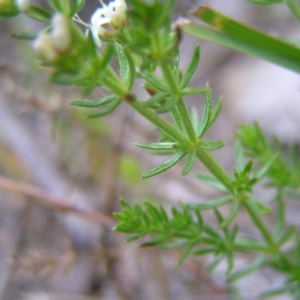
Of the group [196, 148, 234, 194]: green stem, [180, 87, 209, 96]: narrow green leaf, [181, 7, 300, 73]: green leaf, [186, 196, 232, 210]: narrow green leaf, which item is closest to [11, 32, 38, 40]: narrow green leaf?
[180, 87, 209, 96]: narrow green leaf

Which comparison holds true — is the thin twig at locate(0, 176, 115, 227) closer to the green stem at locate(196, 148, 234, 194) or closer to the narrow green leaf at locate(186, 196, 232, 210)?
the narrow green leaf at locate(186, 196, 232, 210)

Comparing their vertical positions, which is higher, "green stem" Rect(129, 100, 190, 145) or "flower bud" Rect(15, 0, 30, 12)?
"flower bud" Rect(15, 0, 30, 12)

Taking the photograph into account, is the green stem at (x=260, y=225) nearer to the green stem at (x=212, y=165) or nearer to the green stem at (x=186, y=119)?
the green stem at (x=212, y=165)

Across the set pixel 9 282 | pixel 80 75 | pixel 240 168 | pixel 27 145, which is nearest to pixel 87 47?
pixel 80 75

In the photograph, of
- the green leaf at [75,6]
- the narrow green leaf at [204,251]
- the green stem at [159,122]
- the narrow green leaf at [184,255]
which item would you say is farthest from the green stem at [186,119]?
the narrow green leaf at [204,251]

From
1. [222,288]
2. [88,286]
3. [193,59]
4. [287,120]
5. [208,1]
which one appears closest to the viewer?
[193,59]

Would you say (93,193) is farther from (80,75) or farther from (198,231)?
(80,75)
